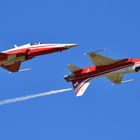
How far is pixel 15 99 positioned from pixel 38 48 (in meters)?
5.57

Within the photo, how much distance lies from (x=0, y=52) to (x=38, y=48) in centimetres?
368

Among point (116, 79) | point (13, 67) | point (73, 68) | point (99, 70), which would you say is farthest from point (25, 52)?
point (116, 79)

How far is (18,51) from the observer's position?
359ft

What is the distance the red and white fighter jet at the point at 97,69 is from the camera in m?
109

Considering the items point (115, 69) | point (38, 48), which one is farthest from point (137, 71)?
point (38, 48)

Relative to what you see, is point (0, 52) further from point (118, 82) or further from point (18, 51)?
point (118, 82)

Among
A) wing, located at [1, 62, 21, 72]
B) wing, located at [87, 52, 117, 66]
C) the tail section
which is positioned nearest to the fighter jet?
wing, located at [1, 62, 21, 72]

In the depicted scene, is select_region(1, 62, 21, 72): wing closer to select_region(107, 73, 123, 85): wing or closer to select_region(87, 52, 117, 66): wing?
select_region(87, 52, 117, 66): wing

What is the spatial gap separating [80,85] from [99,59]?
3068 millimetres

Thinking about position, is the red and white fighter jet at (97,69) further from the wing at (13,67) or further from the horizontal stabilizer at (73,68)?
the wing at (13,67)

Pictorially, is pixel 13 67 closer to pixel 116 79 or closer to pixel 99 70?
pixel 99 70

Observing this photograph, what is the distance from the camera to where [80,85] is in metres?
109

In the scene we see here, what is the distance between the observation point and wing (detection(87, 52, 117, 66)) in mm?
108469

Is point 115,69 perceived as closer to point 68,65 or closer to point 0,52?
point 68,65
